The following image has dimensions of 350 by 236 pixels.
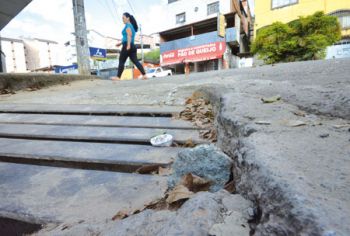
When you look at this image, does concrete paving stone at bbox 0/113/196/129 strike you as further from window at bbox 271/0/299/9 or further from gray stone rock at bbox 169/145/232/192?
window at bbox 271/0/299/9

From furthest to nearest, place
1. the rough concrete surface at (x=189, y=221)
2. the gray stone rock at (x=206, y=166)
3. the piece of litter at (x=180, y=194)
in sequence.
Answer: the gray stone rock at (x=206, y=166)
the piece of litter at (x=180, y=194)
the rough concrete surface at (x=189, y=221)

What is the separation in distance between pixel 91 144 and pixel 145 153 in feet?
1.45

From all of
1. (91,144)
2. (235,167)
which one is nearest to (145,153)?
(91,144)

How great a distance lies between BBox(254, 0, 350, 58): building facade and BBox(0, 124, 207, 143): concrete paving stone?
14.1 m

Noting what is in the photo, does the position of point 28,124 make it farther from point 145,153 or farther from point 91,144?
point 145,153

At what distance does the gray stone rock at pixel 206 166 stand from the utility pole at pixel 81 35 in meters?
6.96

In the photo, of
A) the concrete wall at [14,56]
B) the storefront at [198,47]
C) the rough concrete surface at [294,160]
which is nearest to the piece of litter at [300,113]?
the rough concrete surface at [294,160]

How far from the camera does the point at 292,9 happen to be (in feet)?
49.1

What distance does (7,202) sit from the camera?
3.40 feet

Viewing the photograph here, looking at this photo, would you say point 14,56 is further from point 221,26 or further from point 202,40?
point 221,26

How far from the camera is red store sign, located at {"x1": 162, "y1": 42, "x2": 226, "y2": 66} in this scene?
680 inches

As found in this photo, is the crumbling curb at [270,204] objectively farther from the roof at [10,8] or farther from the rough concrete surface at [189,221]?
the roof at [10,8]

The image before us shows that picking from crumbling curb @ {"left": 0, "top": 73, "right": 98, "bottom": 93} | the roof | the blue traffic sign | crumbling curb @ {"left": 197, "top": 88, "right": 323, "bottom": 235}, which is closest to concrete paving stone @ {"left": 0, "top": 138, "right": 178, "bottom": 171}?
crumbling curb @ {"left": 197, "top": 88, "right": 323, "bottom": 235}

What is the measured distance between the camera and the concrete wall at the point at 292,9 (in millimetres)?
13795
